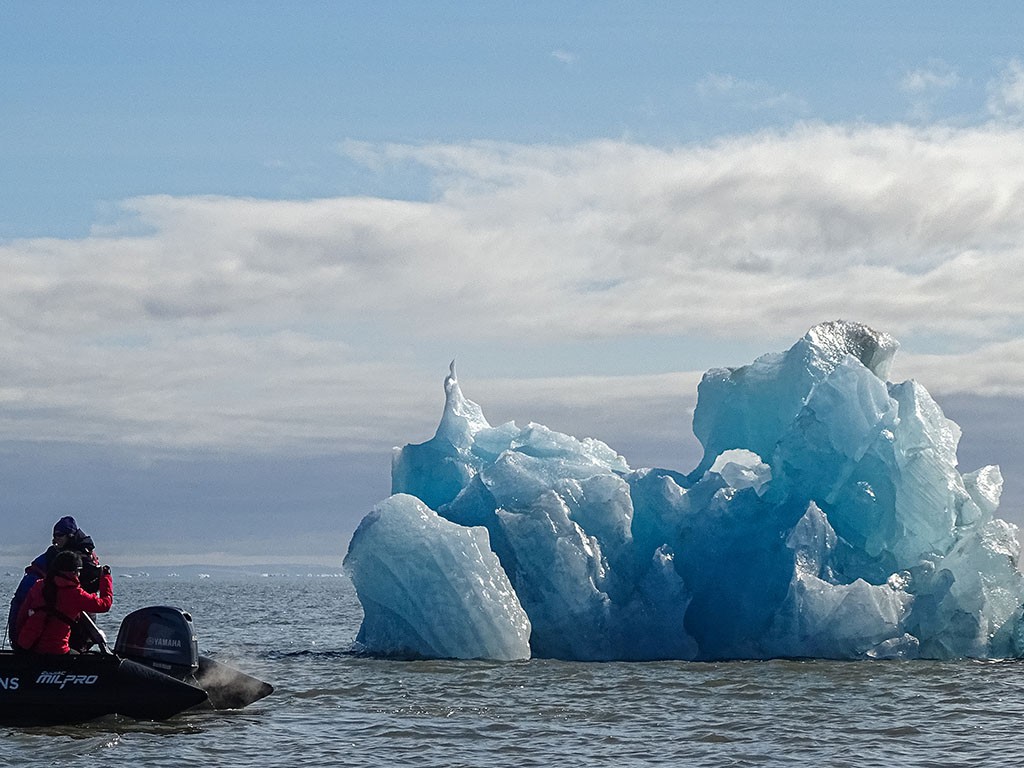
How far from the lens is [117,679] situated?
50.8 feet

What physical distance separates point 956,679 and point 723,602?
4.46m

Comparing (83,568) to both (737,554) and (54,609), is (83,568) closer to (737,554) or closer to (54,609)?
(54,609)

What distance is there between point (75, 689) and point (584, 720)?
532 cm

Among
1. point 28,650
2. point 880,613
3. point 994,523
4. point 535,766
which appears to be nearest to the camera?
point 535,766

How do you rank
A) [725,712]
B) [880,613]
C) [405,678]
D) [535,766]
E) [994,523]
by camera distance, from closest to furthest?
[535,766], [725,712], [405,678], [880,613], [994,523]

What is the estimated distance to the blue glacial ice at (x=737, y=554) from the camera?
22109 mm

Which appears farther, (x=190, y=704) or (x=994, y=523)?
(x=994, y=523)

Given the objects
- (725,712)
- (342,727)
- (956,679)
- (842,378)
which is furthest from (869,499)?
(342,727)

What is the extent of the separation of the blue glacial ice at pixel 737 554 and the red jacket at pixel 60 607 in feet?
23.5

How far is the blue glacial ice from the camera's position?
2211 centimetres

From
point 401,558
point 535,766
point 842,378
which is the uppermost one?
point 842,378

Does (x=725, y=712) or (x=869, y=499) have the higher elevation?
(x=869, y=499)

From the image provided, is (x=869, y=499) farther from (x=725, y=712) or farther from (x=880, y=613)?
(x=725, y=712)

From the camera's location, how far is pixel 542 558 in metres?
23.0
